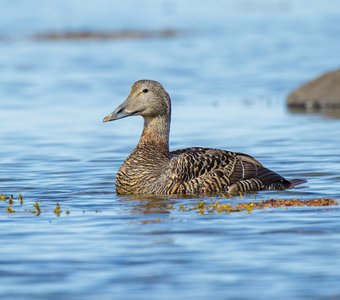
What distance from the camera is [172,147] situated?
1947 centimetres

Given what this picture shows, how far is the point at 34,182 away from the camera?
15.3 metres

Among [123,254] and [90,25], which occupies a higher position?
[90,25]

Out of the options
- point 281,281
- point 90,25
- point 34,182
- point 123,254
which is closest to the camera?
point 281,281

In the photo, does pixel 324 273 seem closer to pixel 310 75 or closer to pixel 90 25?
pixel 310 75

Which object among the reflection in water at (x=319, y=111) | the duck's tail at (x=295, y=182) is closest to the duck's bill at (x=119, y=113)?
the duck's tail at (x=295, y=182)

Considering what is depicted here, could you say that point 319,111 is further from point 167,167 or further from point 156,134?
point 167,167

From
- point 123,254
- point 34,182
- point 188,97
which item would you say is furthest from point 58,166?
point 188,97

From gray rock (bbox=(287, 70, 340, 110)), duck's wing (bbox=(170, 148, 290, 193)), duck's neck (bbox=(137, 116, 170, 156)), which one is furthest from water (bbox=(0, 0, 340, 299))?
duck's neck (bbox=(137, 116, 170, 156))

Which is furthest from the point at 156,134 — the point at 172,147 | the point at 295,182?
the point at 172,147

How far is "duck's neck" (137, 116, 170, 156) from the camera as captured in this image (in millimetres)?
14214

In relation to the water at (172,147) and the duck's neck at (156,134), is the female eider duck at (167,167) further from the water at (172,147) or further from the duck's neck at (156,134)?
the water at (172,147)

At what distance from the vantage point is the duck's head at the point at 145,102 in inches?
555

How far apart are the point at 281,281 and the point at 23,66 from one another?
1006 inches

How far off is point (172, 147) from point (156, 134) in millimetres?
5171
